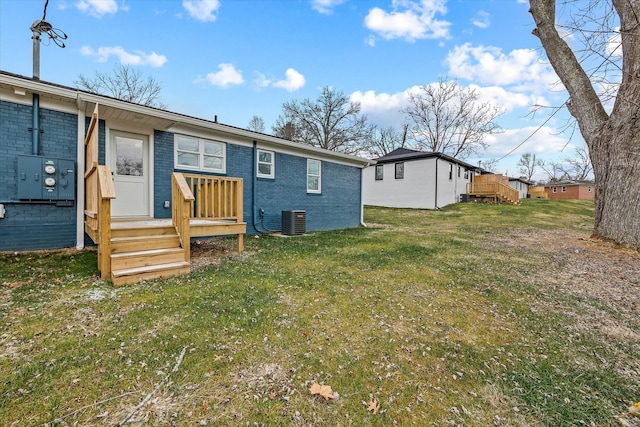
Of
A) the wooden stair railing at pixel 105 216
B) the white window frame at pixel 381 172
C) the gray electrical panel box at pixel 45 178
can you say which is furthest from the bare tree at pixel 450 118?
the wooden stair railing at pixel 105 216

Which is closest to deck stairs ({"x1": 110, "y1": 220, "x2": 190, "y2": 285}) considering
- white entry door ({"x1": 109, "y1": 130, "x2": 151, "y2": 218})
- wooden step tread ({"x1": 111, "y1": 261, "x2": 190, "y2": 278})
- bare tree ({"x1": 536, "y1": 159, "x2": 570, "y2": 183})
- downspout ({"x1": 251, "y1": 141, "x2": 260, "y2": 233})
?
wooden step tread ({"x1": 111, "y1": 261, "x2": 190, "y2": 278})

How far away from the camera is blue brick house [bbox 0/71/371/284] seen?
15.8ft

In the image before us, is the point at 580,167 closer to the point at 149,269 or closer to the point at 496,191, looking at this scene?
the point at 496,191

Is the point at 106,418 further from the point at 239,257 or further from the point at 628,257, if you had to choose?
the point at 628,257

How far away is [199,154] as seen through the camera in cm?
704

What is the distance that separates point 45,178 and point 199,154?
2.95 meters

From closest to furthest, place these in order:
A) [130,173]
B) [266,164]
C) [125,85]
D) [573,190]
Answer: [130,173]
[266,164]
[125,85]
[573,190]

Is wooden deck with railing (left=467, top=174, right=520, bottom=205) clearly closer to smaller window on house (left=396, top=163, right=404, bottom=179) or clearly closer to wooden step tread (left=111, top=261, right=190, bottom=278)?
smaller window on house (left=396, top=163, right=404, bottom=179)

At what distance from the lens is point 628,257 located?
5832 millimetres

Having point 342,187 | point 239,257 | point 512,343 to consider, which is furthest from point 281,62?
point 512,343

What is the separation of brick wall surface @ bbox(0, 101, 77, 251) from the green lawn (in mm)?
441

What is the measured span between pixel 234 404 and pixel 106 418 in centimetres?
74

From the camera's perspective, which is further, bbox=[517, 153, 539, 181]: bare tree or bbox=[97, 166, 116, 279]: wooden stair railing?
bbox=[517, 153, 539, 181]: bare tree

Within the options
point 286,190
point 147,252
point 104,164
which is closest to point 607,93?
point 286,190
